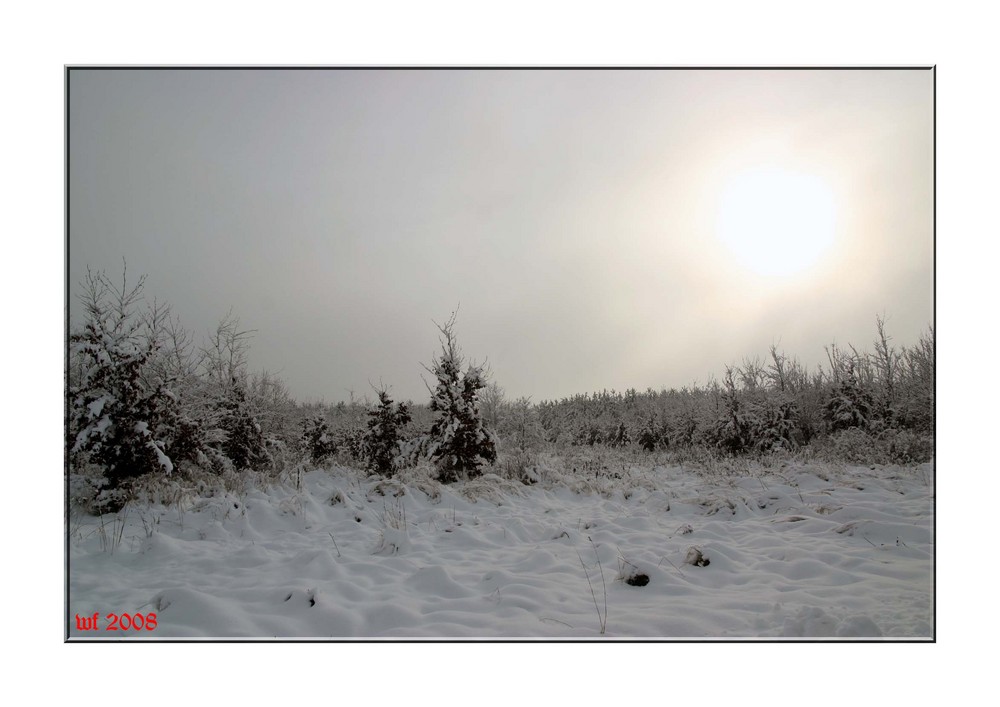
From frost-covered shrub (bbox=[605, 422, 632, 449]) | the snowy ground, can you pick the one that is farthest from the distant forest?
frost-covered shrub (bbox=[605, 422, 632, 449])

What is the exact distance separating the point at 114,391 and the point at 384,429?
4.96m

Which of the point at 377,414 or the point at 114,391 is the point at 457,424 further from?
the point at 114,391

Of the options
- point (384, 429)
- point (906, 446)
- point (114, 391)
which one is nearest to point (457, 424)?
point (384, 429)

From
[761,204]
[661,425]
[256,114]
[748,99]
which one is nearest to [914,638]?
[761,204]

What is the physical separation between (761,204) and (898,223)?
1.32m

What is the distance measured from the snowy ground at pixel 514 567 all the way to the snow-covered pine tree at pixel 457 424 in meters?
2.31

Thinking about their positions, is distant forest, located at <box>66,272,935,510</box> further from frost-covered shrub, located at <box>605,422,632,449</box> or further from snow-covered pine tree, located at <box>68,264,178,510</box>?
frost-covered shrub, located at <box>605,422,632,449</box>

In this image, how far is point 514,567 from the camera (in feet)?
14.5

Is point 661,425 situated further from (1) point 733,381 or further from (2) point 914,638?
(2) point 914,638

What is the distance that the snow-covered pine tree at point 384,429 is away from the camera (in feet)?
33.1

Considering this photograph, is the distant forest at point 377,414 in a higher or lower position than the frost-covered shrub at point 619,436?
higher

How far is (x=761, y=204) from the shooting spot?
5.49m

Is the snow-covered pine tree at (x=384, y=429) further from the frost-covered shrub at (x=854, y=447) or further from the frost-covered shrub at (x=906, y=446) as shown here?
the frost-covered shrub at (x=854, y=447)

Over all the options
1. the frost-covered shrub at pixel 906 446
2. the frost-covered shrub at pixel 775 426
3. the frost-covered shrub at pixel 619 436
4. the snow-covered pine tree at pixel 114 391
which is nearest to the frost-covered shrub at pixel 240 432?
the snow-covered pine tree at pixel 114 391
